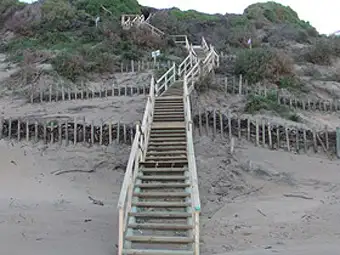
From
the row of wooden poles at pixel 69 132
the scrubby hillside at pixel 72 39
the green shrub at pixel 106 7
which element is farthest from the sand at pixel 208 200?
the green shrub at pixel 106 7

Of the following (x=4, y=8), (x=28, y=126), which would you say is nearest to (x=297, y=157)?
(x=28, y=126)

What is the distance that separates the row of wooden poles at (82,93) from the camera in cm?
1758

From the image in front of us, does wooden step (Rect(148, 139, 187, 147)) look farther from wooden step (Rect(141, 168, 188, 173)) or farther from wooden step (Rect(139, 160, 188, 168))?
wooden step (Rect(141, 168, 188, 173))

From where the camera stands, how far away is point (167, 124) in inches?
470

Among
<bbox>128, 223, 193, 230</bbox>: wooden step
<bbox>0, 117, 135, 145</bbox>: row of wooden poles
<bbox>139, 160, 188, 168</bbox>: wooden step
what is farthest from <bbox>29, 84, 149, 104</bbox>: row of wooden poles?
<bbox>128, 223, 193, 230</bbox>: wooden step

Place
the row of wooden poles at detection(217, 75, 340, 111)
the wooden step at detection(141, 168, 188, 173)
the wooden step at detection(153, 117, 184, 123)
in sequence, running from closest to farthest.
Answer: the wooden step at detection(141, 168, 188, 173), the wooden step at detection(153, 117, 184, 123), the row of wooden poles at detection(217, 75, 340, 111)

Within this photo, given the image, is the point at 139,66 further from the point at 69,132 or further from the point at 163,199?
the point at 163,199

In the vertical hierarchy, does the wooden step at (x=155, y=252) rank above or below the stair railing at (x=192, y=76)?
below

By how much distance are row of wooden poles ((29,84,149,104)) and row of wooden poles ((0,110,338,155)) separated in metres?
4.32

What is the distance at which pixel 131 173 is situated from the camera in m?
7.67

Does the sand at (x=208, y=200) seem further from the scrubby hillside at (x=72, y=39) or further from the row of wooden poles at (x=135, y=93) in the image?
the scrubby hillside at (x=72, y=39)

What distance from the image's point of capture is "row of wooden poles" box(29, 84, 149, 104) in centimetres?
1758

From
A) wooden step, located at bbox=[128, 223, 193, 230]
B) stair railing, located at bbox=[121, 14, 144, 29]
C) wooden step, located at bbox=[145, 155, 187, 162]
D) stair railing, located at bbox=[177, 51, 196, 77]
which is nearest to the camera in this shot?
wooden step, located at bbox=[128, 223, 193, 230]

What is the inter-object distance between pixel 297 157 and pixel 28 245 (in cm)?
801
